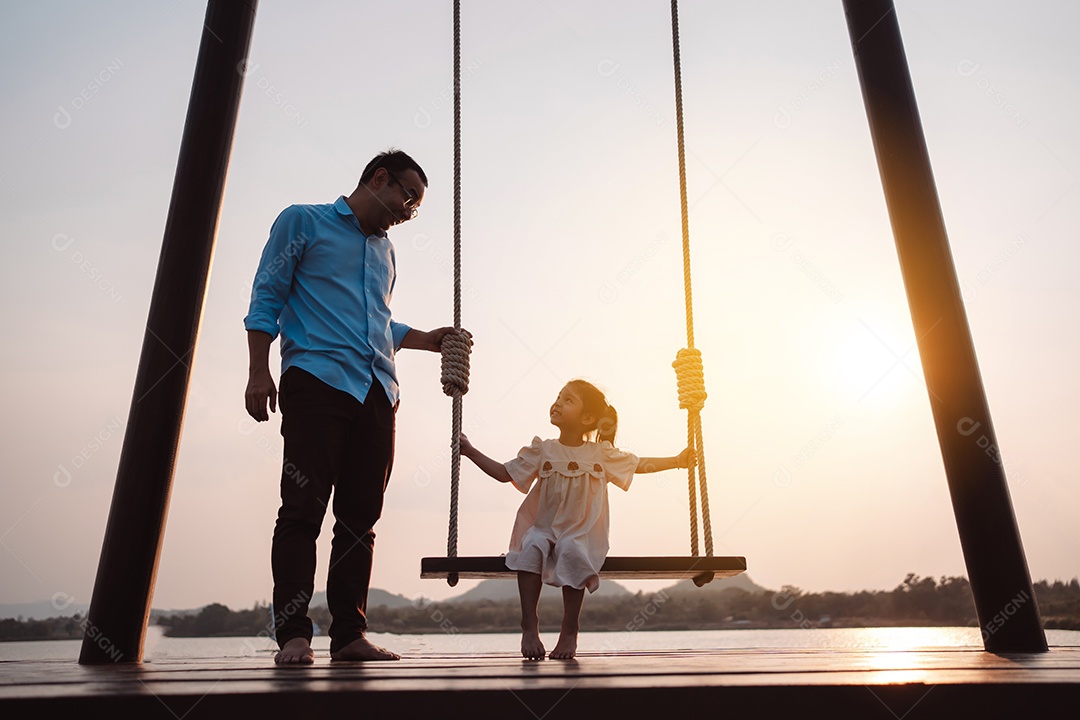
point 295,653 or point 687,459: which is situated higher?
point 687,459

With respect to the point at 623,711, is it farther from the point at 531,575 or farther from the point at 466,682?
the point at 531,575

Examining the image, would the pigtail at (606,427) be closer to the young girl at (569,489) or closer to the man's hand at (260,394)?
the young girl at (569,489)

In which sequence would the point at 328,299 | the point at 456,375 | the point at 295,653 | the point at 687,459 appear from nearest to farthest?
the point at 295,653, the point at 328,299, the point at 456,375, the point at 687,459

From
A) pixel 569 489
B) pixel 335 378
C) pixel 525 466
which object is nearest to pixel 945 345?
pixel 569 489

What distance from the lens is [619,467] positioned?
3525 millimetres

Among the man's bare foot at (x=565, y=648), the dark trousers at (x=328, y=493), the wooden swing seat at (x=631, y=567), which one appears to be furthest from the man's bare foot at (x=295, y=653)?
the man's bare foot at (x=565, y=648)

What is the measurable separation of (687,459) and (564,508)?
1.73 ft

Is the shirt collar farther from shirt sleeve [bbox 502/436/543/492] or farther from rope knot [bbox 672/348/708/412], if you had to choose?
rope knot [bbox 672/348/708/412]

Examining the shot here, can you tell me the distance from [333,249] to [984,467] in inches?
87.1

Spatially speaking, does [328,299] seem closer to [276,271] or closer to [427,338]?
[276,271]

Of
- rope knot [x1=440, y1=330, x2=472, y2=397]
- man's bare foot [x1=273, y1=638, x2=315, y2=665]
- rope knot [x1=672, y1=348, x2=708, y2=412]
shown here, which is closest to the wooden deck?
man's bare foot [x1=273, y1=638, x2=315, y2=665]

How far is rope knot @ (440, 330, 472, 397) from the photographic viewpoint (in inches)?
129

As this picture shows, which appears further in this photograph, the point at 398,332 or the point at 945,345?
the point at 398,332

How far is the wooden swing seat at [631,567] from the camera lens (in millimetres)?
2924
